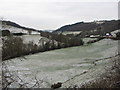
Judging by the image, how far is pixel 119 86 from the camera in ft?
16.8

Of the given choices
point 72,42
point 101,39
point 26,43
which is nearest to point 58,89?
point 26,43

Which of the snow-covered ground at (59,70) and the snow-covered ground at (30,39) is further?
the snow-covered ground at (30,39)

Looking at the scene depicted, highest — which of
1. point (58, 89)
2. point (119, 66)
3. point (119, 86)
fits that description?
point (119, 66)

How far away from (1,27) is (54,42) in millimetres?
37080

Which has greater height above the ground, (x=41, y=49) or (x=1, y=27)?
(x=1, y=27)

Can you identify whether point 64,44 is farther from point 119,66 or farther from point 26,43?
point 119,66

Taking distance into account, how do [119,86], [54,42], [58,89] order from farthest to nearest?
[54,42], [58,89], [119,86]

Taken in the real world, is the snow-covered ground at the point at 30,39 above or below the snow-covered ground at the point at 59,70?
above

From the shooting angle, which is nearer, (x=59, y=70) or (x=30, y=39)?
(x=59, y=70)

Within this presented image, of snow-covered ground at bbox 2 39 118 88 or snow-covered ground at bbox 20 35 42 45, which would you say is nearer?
snow-covered ground at bbox 2 39 118 88

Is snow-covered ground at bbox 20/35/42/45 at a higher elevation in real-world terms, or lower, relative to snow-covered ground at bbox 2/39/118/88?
higher

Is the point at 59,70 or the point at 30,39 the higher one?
the point at 30,39

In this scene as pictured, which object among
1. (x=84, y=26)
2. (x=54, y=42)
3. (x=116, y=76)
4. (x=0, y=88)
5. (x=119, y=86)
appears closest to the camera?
(x=0, y=88)

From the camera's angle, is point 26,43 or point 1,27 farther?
point 26,43
